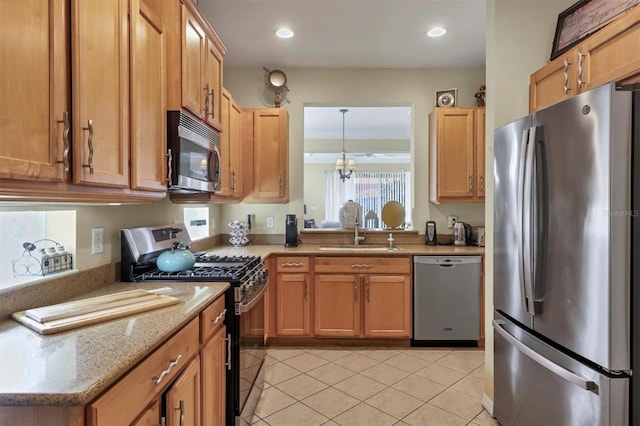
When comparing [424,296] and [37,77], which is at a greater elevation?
[37,77]

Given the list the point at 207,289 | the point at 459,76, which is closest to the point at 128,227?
the point at 207,289

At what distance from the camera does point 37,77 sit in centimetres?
101

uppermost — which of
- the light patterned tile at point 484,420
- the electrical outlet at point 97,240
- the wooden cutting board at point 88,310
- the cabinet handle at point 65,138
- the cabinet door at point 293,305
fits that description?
the cabinet handle at point 65,138

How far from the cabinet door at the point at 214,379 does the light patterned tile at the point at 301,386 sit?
0.80 meters

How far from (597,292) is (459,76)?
305 centimetres

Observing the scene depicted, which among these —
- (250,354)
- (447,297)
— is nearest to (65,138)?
(250,354)

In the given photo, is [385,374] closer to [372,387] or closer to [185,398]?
[372,387]

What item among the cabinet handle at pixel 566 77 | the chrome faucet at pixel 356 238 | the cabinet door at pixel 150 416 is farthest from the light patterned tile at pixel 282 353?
the cabinet handle at pixel 566 77

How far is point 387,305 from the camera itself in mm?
3270

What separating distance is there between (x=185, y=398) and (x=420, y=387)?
1817 millimetres

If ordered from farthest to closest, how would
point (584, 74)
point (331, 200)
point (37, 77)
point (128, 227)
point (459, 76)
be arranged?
point (331, 200)
point (459, 76)
point (128, 227)
point (584, 74)
point (37, 77)

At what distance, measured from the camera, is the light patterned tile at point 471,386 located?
2.48m

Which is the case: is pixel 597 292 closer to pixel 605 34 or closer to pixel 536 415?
pixel 536 415

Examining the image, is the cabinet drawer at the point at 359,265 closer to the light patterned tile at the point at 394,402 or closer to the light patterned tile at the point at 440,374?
the light patterned tile at the point at 440,374
